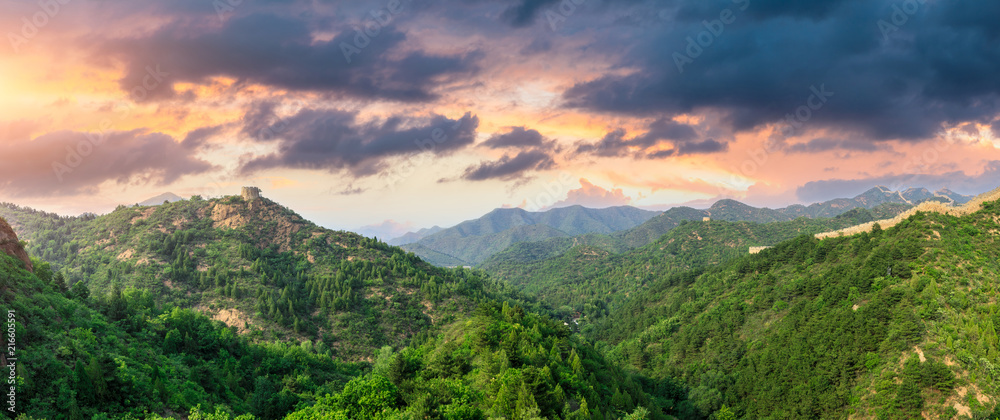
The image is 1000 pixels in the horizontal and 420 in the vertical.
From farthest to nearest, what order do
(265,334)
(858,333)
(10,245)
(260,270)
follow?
1. (260,270)
2. (265,334)
3. (858,333)
4. (10,245)

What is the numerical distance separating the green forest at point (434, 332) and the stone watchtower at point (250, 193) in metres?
4.64

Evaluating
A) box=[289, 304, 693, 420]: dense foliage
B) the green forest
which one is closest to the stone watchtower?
the green forest

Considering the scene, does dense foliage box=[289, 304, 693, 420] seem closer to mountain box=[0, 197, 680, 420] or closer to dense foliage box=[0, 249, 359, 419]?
mountain box=[0, 197, 680, 420]

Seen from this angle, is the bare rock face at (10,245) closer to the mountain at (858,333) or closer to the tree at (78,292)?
the tree at (78,292)

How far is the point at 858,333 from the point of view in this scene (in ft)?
214

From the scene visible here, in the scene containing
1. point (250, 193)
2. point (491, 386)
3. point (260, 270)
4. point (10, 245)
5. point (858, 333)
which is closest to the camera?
point (491, 386)

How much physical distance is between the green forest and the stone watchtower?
464 centimetres

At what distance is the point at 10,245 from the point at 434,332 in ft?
215

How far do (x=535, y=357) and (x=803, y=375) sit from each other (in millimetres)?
46083

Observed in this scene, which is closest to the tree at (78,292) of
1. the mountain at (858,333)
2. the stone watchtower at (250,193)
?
the stone watchtower at (250,193)

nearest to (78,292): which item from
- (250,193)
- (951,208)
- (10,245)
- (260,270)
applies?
(10,245)

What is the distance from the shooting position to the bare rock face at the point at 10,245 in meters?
46.0

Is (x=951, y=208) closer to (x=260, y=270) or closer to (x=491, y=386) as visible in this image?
(x=491, y=386)

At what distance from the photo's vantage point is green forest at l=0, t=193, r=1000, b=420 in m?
39.2
